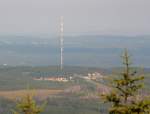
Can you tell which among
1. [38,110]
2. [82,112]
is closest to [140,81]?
[38,110]

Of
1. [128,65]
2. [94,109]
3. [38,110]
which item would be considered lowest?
[94,109]

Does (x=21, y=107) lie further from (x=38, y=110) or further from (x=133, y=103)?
(x=133, y=103)

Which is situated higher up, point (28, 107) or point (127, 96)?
point (127, 96)

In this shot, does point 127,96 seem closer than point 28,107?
Yes

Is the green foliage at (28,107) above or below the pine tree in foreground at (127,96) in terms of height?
below

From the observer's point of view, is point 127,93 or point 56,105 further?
point 56,105

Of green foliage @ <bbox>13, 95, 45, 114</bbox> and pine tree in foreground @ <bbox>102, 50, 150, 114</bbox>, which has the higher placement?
pine tree in foreground @ <bbox>102, 50, 150, 114</bbox>

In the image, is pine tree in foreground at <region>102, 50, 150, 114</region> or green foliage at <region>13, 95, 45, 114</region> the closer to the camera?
pine tree in foreground at <region>102, 50, 150, 114</region>

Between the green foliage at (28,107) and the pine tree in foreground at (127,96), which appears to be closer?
the pine tree in foreground at (127,96)
